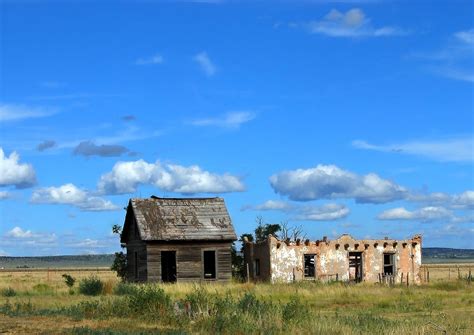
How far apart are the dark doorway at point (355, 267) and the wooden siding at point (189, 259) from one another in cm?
656

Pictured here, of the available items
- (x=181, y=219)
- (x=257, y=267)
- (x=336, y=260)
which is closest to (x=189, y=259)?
(x=181, y=219)

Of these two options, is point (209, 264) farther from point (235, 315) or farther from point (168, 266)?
point (235, 315)

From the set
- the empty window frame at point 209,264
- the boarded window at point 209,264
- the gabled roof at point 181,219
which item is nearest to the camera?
the gabled roof at point 181,219

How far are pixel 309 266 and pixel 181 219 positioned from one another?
7.08 meters

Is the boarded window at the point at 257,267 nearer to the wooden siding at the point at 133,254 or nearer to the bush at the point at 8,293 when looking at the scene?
the wooden siding at the point at 133,254

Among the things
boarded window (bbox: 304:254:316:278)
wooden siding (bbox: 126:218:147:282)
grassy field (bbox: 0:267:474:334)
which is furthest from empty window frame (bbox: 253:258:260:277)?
grassy field (bbox: 0:267:474:334)

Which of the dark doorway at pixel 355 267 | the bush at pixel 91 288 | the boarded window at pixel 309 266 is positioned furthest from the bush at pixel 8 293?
the dark doorway at pixel 355 267

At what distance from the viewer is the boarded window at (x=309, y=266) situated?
4016 cm

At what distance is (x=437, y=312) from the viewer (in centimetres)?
2486

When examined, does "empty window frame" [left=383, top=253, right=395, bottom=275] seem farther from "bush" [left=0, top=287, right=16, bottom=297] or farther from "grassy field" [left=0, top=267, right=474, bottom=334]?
"bush" [left=0, top=287, right=16, bottom=297]

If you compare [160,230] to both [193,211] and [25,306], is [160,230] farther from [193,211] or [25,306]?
[25,306]

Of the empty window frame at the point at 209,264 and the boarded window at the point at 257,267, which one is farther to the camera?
the boarded window at the point at 257,267

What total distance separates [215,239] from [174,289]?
20.7ft

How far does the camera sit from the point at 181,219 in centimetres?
3881
